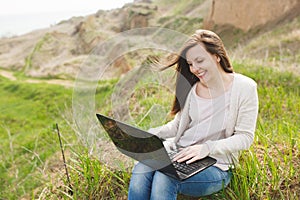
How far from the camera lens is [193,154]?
5.90 ft

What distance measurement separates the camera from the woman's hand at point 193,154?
1.79 meters

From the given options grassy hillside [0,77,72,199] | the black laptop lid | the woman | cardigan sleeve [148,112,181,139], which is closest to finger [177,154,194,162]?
the woman

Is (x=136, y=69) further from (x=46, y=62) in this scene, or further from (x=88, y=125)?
(x=46, y=62)

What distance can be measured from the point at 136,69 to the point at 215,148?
0.75 m

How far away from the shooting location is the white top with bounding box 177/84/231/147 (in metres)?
1.87

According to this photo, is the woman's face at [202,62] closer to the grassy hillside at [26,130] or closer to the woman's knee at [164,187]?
the woman's knee at [164,187]

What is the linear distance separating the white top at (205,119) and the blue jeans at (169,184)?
18cm

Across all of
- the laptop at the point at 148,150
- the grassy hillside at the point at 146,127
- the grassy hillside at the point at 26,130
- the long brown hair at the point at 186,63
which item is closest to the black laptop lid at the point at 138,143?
the laptop at the point at 148,150

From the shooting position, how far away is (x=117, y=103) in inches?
86.4

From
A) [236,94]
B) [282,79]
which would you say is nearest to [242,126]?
[236,94]

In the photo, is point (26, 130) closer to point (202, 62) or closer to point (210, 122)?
point (210, 122)

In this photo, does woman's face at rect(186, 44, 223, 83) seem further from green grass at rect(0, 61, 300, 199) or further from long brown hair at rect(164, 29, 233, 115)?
green grass at rect(0, 61, 300, 199)

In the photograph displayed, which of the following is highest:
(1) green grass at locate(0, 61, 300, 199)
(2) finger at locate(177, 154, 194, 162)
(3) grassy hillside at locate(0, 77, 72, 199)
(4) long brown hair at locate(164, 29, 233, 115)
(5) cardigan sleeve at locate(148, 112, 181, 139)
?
(4) long brown hair at locate(164, 29, 233, 115)

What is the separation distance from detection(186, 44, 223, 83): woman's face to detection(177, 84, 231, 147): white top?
0.13 meters
